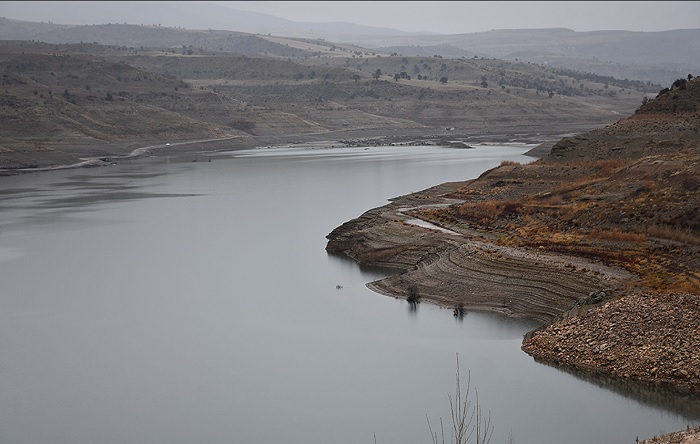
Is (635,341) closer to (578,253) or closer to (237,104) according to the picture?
(578,253)

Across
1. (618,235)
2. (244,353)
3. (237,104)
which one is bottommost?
(237,104)

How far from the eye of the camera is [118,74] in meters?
98.9

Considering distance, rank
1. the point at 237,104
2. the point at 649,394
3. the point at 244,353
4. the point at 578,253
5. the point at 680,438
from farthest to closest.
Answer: the point at 237,104 → the point at 578,253 → the point at 244,353 → the point at 649,394 → the point at 680,438

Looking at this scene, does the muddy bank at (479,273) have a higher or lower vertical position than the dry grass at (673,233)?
lower

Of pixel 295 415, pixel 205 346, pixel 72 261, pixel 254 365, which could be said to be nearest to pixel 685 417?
pixel 295 415

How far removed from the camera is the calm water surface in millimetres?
15062

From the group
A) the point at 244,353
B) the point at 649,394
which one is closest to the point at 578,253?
the point at 649,394

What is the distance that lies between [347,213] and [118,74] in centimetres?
6650

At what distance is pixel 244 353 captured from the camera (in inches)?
755

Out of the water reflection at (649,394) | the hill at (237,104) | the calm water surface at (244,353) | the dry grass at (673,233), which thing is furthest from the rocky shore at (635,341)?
the hill at (237,104)

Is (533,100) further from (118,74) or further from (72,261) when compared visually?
(72,261)

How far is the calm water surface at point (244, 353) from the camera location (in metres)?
15.1

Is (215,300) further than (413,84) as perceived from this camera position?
No

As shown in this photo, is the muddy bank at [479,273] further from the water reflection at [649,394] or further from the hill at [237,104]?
the hill at [237,104]
